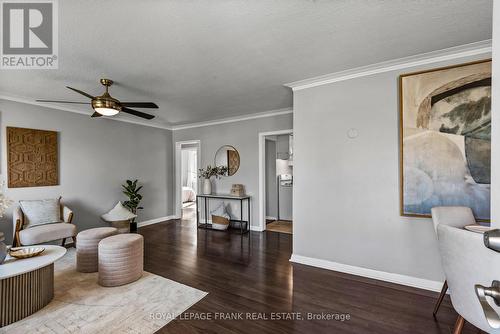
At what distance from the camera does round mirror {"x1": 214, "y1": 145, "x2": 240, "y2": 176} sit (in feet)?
17.8

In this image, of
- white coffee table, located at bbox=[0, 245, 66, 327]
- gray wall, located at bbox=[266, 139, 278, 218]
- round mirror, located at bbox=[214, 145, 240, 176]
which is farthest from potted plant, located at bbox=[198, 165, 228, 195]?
white coffee table, located at bbox=[0, 245, 66, 327]

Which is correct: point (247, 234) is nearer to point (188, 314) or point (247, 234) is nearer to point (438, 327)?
point (188, 314)

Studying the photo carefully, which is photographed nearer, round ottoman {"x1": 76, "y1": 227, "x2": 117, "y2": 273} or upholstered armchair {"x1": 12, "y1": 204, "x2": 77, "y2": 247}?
round ottoman {"x1": 76, "y1": 227, "x2": 117, "y2": 273}

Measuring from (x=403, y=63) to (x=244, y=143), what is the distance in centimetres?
331

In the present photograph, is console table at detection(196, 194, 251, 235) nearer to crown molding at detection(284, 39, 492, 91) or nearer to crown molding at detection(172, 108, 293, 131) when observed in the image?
crown molding at detection(172, 108, 293, 131)

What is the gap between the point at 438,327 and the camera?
1.96 metres

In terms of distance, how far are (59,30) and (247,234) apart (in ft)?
13.7

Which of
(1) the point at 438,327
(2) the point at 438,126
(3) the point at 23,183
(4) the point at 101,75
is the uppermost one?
(4) the point at 101,75

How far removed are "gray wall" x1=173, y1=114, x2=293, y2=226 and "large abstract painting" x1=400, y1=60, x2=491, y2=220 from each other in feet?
7.89

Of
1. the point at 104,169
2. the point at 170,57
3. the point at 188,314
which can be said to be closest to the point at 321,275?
the point at 188,314

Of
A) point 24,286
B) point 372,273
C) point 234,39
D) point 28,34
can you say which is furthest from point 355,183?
point 28,34

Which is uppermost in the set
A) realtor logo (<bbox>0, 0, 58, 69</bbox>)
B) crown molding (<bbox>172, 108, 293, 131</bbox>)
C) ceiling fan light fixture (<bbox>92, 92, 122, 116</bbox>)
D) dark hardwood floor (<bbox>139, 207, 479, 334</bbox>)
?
realtor logo (<bbox>0, 0, 58, 69</bbox>)

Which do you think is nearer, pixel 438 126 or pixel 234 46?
pixel 234 46

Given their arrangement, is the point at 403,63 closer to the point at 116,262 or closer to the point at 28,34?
the point at 28,34
